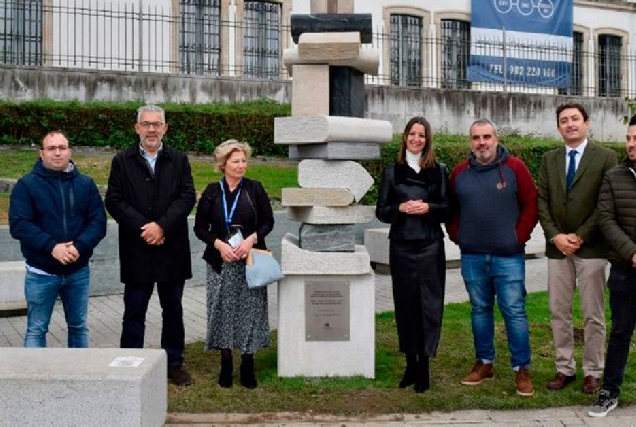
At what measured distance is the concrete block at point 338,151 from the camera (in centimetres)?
645

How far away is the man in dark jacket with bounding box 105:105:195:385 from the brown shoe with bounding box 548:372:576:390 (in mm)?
2922

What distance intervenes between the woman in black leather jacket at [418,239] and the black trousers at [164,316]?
1.82 meters

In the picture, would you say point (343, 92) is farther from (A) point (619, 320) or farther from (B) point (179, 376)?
(A) point (619, 320)

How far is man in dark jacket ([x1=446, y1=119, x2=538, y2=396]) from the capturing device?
6098mm

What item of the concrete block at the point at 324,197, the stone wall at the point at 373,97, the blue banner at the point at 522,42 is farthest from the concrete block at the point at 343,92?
the blue banner at the point at 522,42

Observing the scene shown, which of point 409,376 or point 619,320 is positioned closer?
point 619,320

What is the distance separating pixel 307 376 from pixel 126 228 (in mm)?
1912

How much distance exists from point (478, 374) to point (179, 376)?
245cm

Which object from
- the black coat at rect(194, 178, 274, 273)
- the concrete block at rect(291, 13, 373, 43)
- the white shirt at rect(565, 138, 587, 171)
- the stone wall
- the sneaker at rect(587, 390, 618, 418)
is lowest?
the sneaker at rect(587, 390, 618, 418)

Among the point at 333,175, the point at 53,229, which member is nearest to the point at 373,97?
the point at 333,175

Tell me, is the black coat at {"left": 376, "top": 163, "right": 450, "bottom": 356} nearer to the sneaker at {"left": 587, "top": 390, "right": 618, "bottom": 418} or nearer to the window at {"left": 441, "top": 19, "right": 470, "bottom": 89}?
the sneaker at {"left": 587, "top": 390, "right": 618, "bottom": 418}

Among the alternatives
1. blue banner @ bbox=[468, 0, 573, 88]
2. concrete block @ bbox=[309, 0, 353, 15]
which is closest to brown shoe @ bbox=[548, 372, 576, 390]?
concrete block @ bbox=[309, 0, 353, 15]

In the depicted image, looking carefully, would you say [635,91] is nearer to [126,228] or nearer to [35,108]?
[35,108]

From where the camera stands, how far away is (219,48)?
2219 cm
